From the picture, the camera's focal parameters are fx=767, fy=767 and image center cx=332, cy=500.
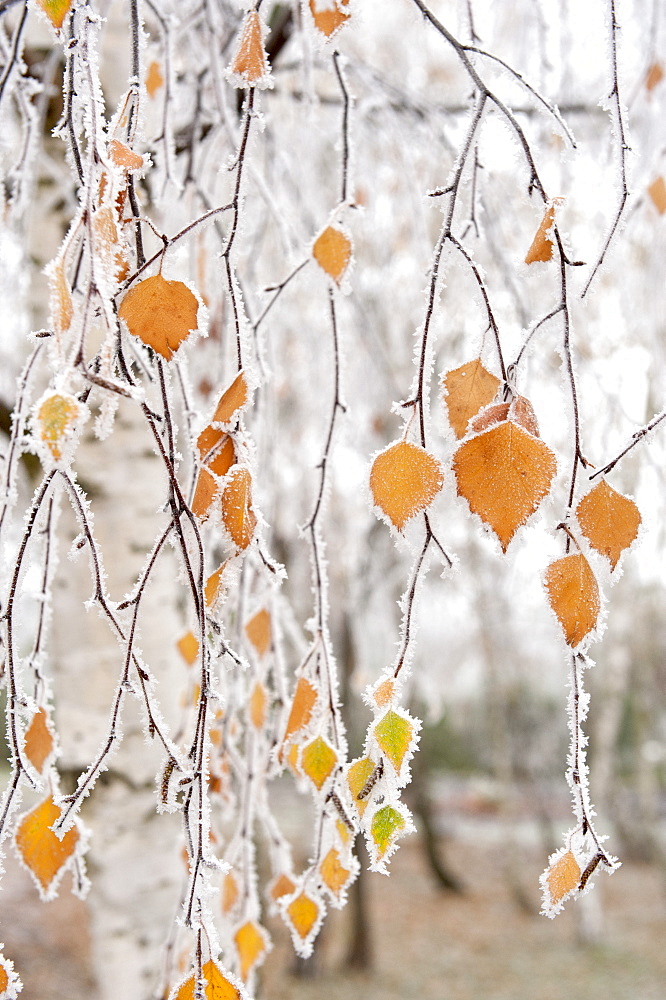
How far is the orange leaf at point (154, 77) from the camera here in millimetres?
882

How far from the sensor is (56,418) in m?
0.39

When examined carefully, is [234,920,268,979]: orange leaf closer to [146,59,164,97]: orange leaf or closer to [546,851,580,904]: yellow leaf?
[546,851,580,904]: yellow leaf

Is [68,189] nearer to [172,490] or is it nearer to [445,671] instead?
[172,490]

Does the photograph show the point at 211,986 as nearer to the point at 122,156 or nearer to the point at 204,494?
the point at 204,494

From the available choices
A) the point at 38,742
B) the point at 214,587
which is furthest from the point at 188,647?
the point at 214,587

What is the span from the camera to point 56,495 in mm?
595

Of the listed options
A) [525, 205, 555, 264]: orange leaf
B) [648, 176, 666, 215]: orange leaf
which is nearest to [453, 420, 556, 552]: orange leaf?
[525, 205, 555, 264]: orange leaf

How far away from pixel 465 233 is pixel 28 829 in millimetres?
615

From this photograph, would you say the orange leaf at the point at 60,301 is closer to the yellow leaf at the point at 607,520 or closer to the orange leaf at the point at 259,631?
the yellow leaf at the point at 607,520

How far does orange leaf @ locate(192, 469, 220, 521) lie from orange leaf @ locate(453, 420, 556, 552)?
15 centimetres

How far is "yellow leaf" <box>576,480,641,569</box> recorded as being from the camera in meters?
0.48

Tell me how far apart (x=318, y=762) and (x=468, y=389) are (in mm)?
308

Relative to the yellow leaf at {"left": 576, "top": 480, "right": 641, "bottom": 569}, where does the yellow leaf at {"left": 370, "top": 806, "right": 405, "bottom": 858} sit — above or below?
below

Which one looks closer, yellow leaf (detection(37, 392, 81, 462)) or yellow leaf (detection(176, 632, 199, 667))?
yellow leaf (detection(37, 392, 81, 462))
